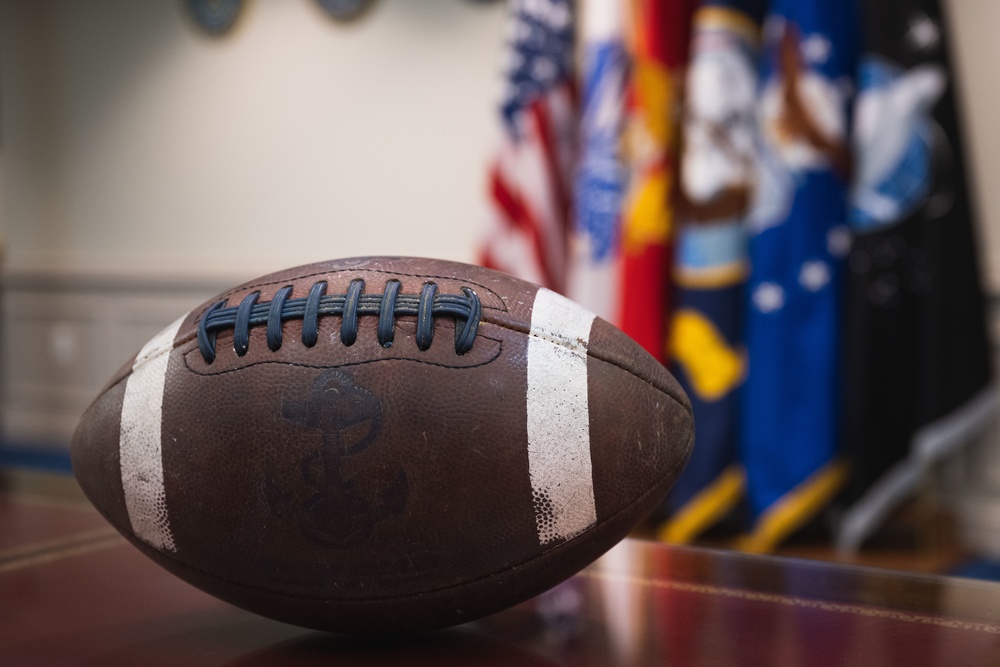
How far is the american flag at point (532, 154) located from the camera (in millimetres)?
2930

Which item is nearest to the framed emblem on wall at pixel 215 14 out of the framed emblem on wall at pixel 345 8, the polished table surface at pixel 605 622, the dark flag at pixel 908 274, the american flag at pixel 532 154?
the framed emblem on wall at pixel 345 8

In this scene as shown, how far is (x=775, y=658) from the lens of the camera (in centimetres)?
68

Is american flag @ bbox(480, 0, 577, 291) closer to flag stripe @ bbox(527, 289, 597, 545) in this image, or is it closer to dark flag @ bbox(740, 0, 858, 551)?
dark flag @ bbox(740, 0, 858, 551)

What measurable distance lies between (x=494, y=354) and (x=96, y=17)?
433 cm

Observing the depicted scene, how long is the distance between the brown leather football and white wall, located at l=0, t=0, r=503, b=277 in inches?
107

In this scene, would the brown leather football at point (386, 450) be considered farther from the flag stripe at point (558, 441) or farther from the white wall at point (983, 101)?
the white wall at point (983, 101)

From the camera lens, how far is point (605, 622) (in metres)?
0.77

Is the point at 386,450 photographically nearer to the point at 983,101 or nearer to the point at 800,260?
the point at 800,260

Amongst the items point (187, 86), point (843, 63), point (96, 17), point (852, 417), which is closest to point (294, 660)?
point (852, 417)

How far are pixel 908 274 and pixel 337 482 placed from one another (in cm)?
210

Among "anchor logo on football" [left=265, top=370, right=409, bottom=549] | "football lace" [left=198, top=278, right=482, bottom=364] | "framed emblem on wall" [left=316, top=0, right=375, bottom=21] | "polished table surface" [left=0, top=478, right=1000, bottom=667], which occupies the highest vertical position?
"framed emblem on wall" [left=316, top=0, right=375, bottom=21]

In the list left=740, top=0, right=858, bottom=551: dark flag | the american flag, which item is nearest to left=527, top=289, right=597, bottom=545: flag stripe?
left=740, top=0, right=858, bottom=551: dark flag

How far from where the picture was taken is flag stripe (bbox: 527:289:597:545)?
2.19 ft

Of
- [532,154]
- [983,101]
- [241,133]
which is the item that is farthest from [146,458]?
[241,133]
